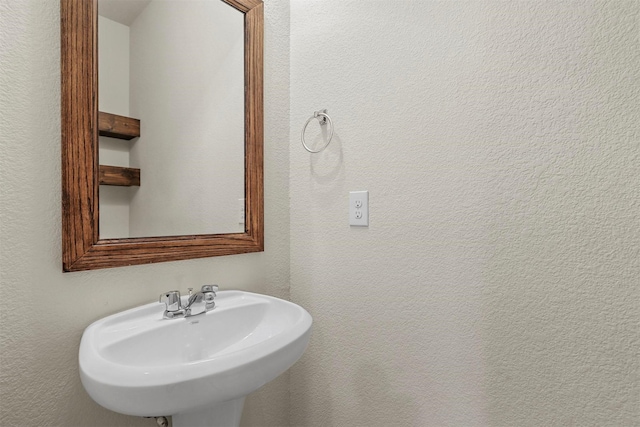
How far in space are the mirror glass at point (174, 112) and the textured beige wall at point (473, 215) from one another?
0.90ft

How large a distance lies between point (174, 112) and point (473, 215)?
0.93 m

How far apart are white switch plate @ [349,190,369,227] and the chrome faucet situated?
486mm

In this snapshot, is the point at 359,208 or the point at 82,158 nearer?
the point at 82,158

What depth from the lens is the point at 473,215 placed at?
827 millimetres

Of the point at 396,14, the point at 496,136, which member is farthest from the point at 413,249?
the point at 396,14

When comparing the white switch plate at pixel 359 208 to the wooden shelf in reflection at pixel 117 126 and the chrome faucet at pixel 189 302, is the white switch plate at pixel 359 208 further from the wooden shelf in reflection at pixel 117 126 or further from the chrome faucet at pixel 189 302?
the wooden shelf in reflection at pixel 117 126

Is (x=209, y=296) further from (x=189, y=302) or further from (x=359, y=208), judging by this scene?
(x=359, y=208)

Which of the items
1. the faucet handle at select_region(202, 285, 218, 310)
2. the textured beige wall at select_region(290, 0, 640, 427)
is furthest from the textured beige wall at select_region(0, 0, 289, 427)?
the textured beige wall at select_region(290, 0, 640, 427)

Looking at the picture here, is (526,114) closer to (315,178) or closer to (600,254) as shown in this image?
(600,254)

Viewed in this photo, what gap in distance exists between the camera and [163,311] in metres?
0.88

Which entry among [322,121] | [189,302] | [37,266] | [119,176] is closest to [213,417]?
[189,302]

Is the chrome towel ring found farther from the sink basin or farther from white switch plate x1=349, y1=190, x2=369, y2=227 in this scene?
the sink basin

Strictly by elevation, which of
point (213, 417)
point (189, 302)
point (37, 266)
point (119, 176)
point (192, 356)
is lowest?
point (213, 417)

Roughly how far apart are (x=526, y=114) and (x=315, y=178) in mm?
671
